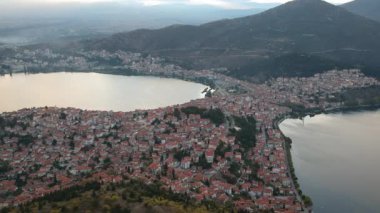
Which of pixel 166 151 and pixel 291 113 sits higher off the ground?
pixel 166 151

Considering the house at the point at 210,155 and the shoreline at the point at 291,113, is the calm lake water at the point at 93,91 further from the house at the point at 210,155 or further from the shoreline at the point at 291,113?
the house at the point at 210,155

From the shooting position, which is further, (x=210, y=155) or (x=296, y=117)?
(x=296, y=117)

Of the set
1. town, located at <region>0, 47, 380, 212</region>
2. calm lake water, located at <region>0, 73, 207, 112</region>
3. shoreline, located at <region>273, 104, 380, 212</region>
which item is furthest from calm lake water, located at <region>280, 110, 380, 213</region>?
calm lake water, located at <region>0, 73, 207, 112</region>

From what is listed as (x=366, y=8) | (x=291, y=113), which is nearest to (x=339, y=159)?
(x=291, y=113)

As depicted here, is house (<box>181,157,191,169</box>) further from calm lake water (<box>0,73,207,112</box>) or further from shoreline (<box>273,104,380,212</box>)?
calm lake water (<box>0,73,207,112</box>)

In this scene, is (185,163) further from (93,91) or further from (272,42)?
(272,42)

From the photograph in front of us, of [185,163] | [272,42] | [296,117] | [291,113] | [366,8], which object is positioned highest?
[366,8]
